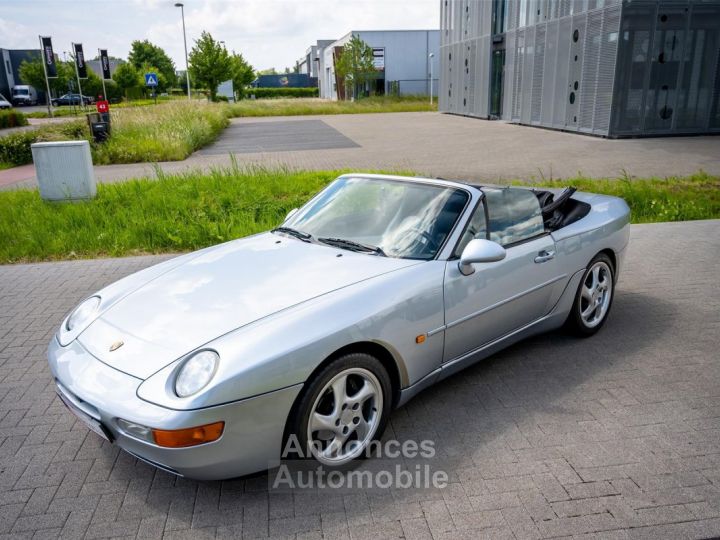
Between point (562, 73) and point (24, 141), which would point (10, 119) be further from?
point (562, 73)

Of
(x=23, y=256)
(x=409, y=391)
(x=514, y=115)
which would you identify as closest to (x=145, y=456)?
(x=409, y=391)

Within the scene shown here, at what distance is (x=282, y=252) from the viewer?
373cm

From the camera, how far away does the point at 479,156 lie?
15.9 meters

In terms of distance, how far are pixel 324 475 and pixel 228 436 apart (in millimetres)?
673

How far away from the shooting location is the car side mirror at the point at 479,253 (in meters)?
3.33

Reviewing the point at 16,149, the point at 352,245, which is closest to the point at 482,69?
the point at 16,149

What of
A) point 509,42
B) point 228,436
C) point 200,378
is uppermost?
point 509,42

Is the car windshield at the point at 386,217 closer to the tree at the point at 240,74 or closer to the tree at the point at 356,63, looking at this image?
the tree at the point at 356,63

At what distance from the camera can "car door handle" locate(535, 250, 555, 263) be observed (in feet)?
13.0

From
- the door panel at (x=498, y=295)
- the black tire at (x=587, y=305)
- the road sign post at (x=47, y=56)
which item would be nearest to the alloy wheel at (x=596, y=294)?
the black tire at (x=587, y=305)

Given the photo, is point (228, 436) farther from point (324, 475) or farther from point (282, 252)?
point (282, 252)

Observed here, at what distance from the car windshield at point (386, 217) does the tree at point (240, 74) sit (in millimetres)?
65942

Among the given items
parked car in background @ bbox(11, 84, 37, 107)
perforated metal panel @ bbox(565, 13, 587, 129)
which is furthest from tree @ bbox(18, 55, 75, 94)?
perforated metal panel @ bbox(565, 13, 587, 129)

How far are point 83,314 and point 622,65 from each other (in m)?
18.4
